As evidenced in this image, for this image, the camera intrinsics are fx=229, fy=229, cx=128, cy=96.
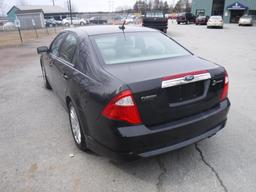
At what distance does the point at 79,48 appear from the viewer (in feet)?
10.1

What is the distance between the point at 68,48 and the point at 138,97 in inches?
75.4

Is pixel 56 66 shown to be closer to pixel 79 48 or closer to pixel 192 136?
pixel 79 48

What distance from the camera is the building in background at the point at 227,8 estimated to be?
3984cm

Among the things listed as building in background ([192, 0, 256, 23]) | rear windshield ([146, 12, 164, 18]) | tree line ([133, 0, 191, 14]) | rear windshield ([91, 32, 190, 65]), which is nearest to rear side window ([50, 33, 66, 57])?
rear windshield ([91, 32, 190, 65])

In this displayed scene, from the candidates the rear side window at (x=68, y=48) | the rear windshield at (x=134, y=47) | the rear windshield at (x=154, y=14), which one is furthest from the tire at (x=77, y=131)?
the rear windshield at (x=154, y=14)

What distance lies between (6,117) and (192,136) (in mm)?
3472

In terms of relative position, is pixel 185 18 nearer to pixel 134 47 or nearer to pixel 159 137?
pixel 134 47

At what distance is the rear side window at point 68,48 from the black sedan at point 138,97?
0.11 m

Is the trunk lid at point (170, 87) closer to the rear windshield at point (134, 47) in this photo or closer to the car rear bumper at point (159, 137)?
the car rear bumper at point (159, 137)

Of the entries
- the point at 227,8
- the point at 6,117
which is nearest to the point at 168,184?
the point at 6,117

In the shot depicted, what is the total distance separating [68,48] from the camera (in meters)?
3.59

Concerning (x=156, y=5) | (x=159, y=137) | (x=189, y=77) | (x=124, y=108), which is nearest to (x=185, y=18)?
(x=189, y=77)

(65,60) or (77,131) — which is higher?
(65,60)

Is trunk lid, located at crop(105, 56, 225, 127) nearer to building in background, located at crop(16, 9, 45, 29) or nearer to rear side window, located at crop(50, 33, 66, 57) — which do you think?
rear side window, located at crop(50, 33, 66, 57)
